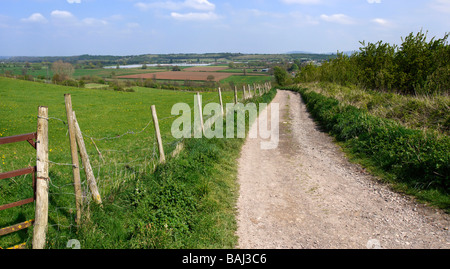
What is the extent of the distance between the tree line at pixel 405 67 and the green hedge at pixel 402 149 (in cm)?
811

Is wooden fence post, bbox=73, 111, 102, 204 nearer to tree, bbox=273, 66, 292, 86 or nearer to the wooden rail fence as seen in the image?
the wooden rail fence

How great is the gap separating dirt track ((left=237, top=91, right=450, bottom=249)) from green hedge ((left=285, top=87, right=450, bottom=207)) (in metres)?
0.64

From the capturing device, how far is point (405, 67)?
21.3 meters

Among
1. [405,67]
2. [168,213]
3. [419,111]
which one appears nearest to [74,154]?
[168,213]

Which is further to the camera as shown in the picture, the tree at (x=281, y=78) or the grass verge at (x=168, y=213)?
the tree at (x=281, y=78)

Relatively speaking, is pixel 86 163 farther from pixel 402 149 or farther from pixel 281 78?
pixel 281 78

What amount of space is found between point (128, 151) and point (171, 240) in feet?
23.8

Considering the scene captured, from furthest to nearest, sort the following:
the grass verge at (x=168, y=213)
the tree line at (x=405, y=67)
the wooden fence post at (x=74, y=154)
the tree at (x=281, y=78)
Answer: the tree at (x=281, y=78) < the tree line at (x=405, y=67) < the wooden fence post at (x=74, y=154) < the grass verge at (x=168, y=213)

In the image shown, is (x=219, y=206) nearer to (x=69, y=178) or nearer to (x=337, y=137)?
(x=69, y=178)

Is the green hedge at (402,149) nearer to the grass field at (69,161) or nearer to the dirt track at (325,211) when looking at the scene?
the dirt track at (325,211)

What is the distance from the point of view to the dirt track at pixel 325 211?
466cm

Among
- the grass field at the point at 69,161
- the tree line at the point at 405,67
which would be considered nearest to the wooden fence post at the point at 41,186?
the grass field at the point at 69,161

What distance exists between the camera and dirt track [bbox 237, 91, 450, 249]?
15.3ft
